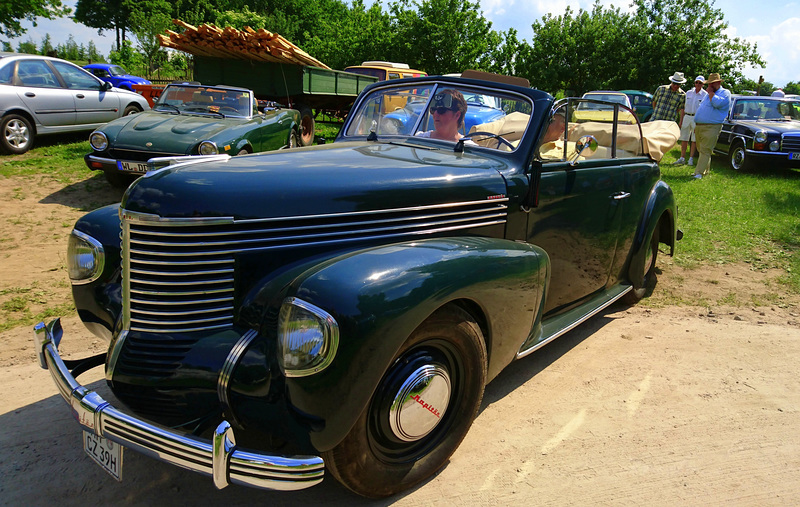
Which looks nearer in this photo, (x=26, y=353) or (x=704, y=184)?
(x=26, y=353)

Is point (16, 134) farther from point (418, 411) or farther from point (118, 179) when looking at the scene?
point (418, 411)

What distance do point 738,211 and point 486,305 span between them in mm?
7030

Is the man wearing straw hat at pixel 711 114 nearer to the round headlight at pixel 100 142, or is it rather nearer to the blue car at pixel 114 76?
the round headlight at pixel 100 142

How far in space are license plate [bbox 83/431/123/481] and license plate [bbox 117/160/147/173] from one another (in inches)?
216

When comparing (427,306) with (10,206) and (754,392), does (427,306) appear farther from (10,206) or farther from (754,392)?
(10,206)

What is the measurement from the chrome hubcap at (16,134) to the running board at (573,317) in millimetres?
8979

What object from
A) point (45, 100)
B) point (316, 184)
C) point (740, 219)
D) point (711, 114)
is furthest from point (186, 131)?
point (711, 114)

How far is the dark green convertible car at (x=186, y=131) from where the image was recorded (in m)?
6.99

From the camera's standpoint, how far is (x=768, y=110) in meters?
12.2

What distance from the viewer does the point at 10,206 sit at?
6754 mm

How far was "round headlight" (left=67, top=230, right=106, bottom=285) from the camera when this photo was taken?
279 cm

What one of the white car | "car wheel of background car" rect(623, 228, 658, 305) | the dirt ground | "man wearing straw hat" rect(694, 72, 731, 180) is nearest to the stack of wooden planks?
the white car

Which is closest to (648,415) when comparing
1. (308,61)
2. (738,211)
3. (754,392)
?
(754,392)

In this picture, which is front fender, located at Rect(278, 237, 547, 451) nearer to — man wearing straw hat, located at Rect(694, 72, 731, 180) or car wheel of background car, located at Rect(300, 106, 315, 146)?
man wearing straw hat, located at Rect(694, 72, 731, 180)
